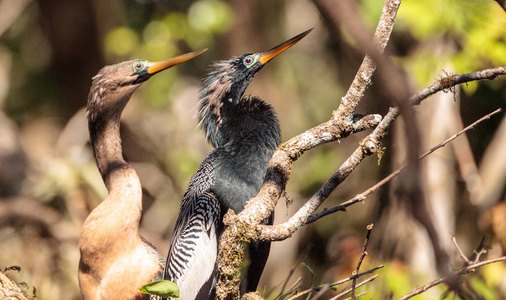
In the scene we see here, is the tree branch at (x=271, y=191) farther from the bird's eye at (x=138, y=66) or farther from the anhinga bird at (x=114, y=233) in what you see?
the bird's eye at (x=138, y=66)

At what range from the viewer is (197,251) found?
9.37 ft

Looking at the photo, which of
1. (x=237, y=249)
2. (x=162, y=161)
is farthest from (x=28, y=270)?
(x=237, y=249)

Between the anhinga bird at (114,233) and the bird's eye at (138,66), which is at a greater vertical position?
the bird's eye at (138,66)

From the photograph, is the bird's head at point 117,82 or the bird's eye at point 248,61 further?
the bird's eye at point 248,61

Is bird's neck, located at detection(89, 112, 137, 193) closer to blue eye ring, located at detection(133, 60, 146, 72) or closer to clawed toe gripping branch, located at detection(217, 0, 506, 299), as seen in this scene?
blue eye ring, located at detection(133, 60, 146, 72)

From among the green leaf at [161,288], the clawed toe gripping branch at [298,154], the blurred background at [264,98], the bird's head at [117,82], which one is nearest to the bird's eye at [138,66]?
the bird's head at [117,82]

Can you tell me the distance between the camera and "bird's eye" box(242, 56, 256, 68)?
3453 mm

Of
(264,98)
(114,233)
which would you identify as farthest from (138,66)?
(264,98)

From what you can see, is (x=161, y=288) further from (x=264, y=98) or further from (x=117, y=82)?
(x=264, y=98)

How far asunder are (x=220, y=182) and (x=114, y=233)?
0.65 metres

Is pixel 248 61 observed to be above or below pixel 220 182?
above

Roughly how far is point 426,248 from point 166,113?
4059 mm

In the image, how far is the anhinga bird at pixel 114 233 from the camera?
282 centimetres

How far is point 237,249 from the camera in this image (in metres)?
1.94
